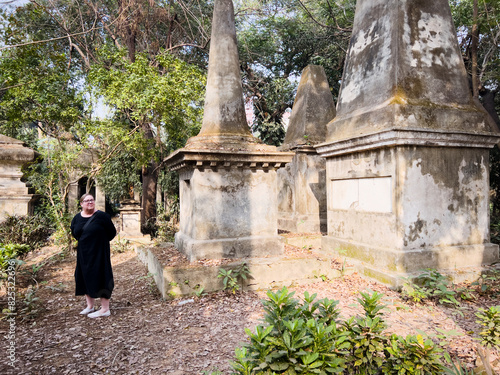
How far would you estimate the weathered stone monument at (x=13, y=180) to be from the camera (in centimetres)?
719

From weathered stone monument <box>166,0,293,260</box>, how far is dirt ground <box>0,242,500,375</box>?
85 cm

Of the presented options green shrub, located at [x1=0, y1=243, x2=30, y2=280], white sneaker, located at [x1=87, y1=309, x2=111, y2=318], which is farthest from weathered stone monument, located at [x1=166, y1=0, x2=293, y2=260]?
green shrub, located at [x1=0, y1=243, x2=30, y2=280]

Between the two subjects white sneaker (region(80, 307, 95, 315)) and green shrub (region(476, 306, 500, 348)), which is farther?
white sneaker (region(80, 307, 95, 315))

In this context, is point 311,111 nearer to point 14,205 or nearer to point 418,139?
point 418,139

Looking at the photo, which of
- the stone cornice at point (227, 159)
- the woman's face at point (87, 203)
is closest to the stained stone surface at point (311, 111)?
the stone cornice at point (227, 159)

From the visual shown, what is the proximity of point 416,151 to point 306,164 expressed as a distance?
121 inches

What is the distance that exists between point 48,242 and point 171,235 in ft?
11.5

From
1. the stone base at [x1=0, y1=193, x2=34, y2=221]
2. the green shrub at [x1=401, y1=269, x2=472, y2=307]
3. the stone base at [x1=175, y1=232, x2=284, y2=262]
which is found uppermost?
the stone base at [x1=0, y1=193, x2=34, y2=221]

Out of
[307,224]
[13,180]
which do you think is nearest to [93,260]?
[307,224]

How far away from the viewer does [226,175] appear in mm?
4793

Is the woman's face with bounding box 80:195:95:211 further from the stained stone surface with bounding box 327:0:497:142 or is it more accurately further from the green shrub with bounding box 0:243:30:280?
the stained stone surface with bounding box 327:0:497:142

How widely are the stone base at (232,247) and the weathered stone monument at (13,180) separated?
471 centimetres

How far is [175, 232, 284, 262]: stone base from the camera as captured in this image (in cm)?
463

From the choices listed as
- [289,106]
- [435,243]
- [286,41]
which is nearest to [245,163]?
[435,243]
